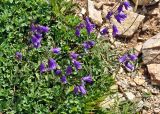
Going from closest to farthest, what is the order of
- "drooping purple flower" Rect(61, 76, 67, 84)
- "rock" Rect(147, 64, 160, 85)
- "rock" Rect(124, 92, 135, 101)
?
"drooping purple flower" Rect(61, 76, 67, 84), "rock" Rect(124, 92, 135, 101), "rock" Rect(147, 64, 160, 85)

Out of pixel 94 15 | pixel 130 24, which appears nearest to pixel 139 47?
pixel 130 24

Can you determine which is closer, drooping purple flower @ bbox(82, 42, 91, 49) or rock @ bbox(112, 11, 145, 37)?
drooping purple flower @ bbox(82, 42, 91, 49)

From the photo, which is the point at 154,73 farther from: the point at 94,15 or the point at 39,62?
the point at 39,62

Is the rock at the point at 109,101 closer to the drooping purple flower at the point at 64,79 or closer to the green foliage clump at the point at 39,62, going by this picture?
the green foliage clump at the point at 39,62

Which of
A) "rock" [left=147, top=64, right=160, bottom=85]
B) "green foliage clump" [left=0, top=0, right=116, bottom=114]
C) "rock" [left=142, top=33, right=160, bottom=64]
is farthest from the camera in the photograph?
"rock" [left=142, top=33, right=160, bottom=64]

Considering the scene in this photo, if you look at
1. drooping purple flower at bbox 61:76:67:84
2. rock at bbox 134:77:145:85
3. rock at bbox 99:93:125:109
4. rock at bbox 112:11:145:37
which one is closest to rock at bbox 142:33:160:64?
rock at bbox 134:77:145:85

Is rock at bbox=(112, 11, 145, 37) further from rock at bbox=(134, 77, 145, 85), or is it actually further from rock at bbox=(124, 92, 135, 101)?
rock at bbox=(124, 92, 135, 101)

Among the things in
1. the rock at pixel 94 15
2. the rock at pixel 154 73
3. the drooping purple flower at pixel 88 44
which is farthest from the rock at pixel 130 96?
the rock at pixel 94 15

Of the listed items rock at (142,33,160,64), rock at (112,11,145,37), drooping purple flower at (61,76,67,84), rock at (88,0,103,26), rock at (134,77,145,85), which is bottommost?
rock at (134,77,145,85)
